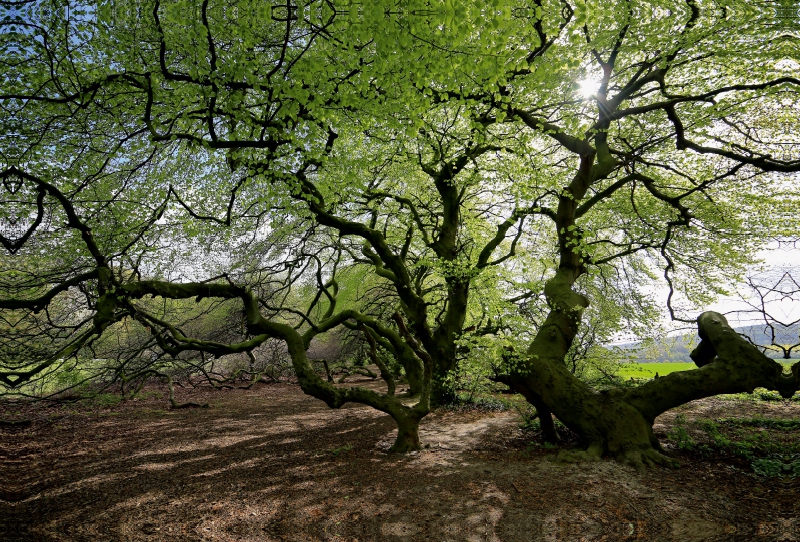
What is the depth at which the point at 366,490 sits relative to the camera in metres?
6.38

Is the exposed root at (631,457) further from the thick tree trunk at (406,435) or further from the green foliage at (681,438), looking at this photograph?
the thick tree trunk at (406,435)

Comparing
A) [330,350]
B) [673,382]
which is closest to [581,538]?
[673,382]

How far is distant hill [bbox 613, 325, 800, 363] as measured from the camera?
784 centimetres

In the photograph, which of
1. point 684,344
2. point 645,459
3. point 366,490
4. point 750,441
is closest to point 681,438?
point 750,441

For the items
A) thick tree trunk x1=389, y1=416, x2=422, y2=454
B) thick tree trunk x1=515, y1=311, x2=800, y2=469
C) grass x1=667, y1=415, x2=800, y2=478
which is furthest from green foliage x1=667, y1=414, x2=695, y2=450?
thick tree trunk x1=389, y1=416, x2=422, y2=454

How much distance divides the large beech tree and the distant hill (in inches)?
26.7

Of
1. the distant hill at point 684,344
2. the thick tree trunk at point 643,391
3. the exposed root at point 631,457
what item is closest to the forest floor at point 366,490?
the exposed root at point 631,457

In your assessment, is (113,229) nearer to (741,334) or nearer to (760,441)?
(741,334)

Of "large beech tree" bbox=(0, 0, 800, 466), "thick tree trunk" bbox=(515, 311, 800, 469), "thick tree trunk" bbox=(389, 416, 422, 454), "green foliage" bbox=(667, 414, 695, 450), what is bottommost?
"green foliage" bbox=(667, 414, 695, 450)

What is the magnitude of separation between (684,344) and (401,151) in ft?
33.9

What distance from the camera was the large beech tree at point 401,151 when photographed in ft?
20.4

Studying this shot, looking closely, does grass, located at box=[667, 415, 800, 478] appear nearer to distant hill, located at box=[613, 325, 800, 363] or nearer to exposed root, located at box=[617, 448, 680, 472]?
exposed root, located at box=[617, 448, 680, 472]

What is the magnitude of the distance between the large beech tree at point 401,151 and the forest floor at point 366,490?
3.71 ft

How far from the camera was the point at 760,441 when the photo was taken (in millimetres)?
8164
